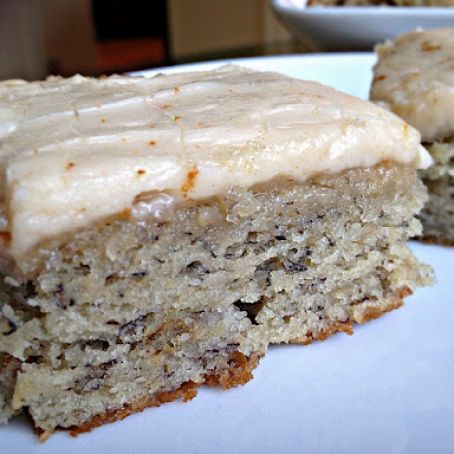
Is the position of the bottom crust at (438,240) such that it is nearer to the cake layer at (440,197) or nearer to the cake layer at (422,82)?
the cake layer at (440,197)

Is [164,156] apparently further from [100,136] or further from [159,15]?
[159,15]

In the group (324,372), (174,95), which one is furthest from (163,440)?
(174,95)

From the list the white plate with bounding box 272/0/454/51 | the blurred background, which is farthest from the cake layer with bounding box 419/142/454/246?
the blurred background

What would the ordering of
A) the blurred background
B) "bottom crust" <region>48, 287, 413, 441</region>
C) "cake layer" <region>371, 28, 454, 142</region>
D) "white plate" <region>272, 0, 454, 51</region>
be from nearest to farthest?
"bottom crust" <region>48, 287, 413, 441</region> → "cake layer" <region>371, 28, 454, 142</region> → "white plate" <region>272, 0, 454, 51</region> → the blurred background

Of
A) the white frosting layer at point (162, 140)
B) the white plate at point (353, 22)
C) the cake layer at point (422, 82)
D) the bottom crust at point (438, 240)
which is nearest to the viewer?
the white frosting layer at point (162, 140)

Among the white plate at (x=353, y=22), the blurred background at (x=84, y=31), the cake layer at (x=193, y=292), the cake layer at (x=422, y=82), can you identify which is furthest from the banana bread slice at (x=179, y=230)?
the blurred background at (x=84, y=31)

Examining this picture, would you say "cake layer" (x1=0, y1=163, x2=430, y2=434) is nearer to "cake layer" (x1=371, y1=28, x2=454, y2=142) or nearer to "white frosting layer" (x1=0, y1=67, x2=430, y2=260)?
"white frosting layer" (x1=0, y1=67, x2=430, y2=260)
